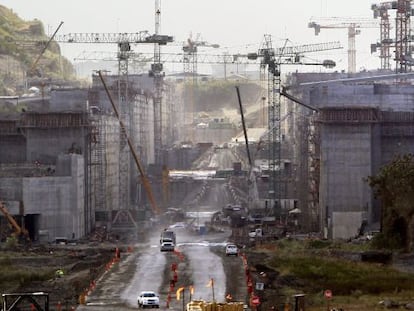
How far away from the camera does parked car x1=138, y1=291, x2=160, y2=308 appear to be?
56.8 meters

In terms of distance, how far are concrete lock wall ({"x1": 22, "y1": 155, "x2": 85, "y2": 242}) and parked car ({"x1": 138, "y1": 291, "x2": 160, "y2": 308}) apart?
143 feet

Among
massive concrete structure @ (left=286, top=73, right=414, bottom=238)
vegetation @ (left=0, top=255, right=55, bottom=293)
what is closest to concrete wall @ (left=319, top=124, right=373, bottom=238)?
massive concrete structure @ (left=286, top=73, right=414, bottom=238)

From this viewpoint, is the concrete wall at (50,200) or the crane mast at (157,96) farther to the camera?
the crane mast at (157,96)

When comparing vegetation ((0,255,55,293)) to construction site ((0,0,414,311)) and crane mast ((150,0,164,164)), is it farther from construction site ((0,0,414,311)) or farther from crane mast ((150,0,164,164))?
crane mast ((150,0,164,164))

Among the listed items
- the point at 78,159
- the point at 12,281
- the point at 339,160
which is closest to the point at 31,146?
the point at 78,159

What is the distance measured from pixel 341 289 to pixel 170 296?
28.3 feet

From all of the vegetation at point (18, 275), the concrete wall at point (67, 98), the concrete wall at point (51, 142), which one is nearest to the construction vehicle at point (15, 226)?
the concrete wall at point (51, 142)

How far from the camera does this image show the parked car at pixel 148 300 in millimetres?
56844

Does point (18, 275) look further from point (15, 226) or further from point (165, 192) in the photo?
point (165, 192)

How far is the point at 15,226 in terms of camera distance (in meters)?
99.2

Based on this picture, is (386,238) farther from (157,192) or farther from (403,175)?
(157,192)

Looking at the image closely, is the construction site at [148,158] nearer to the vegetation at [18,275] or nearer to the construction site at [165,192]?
the construction site at [165,192]

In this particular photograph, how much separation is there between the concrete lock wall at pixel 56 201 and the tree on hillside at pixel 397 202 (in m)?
23.1

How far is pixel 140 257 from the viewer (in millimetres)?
80875
